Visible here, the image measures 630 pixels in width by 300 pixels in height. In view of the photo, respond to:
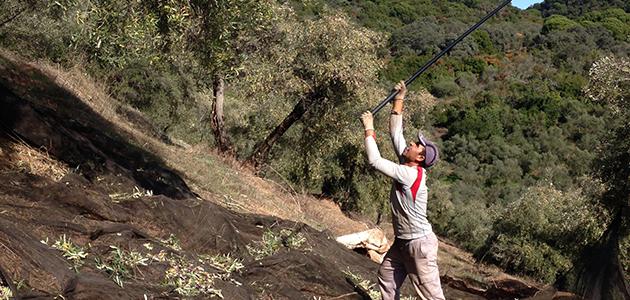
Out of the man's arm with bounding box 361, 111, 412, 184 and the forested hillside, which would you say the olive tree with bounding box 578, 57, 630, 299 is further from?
the man's arm with bounding box 361, 111, 412, 184

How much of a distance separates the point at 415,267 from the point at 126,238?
8.91 feet

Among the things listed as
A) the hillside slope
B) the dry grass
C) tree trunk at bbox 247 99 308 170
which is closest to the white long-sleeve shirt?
the hillside slope

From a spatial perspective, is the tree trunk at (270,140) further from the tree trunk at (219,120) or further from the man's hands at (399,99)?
the man's hands at (399,99)

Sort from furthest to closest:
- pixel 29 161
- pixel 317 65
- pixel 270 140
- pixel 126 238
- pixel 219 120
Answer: pixel 270 140 < pixel 219 120 < pixel 317 65 < pixel 29 161 < pixel 126 238

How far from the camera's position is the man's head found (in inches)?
226

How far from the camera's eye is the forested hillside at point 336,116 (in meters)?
8.41

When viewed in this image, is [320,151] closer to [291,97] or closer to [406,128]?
[291,97]

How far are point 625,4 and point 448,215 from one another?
4171 inches

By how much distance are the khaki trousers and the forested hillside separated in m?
3.81

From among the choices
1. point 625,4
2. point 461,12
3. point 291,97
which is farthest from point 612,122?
point 625,4

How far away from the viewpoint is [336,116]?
67.4 ft

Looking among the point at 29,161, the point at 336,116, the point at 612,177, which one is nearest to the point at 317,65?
the point at 336,116

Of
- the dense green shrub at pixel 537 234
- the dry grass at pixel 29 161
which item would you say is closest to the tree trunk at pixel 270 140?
the dry grass at pixel 29 161

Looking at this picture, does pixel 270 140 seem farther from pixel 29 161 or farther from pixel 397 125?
pixel 397 125
